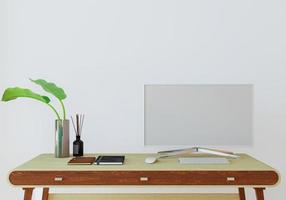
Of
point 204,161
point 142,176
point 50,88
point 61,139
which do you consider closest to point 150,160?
point 142,176

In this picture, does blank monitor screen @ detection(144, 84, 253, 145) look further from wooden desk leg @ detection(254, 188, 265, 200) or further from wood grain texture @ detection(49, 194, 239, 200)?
wooden desk leg @ detection(254, 188, 265, 200)

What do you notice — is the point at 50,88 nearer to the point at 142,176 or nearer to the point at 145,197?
the point at 142,176

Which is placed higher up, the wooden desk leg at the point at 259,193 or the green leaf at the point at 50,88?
the green leaf at the point at 50,88

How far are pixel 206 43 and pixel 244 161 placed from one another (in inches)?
40.7

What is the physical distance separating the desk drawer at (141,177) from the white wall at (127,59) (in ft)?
2.36

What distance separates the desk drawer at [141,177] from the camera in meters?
2.20

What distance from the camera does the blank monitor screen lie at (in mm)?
2926

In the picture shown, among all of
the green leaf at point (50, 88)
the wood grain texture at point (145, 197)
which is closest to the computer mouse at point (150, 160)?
the wood grain texture at point (145, 197)

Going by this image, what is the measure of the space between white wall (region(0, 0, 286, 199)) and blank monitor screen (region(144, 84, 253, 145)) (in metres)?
0.07

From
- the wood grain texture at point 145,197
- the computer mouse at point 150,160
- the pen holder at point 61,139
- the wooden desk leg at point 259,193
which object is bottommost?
the wood grain texture at point 145,197

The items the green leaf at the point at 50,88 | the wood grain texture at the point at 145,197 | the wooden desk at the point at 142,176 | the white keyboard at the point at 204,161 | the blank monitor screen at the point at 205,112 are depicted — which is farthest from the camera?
the blank monitor screen at the point at 205,112

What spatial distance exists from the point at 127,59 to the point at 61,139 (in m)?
0.87

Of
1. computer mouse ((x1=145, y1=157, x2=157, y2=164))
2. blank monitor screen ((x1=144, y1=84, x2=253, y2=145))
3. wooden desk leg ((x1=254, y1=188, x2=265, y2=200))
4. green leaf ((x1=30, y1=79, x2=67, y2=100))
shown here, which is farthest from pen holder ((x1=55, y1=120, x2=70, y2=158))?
wooden desk leg ((x1=254, y1=188, x2=265, y2=200))

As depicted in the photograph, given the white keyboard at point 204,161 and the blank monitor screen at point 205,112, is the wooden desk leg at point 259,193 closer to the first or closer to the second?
the white keyboard at point 204,161
